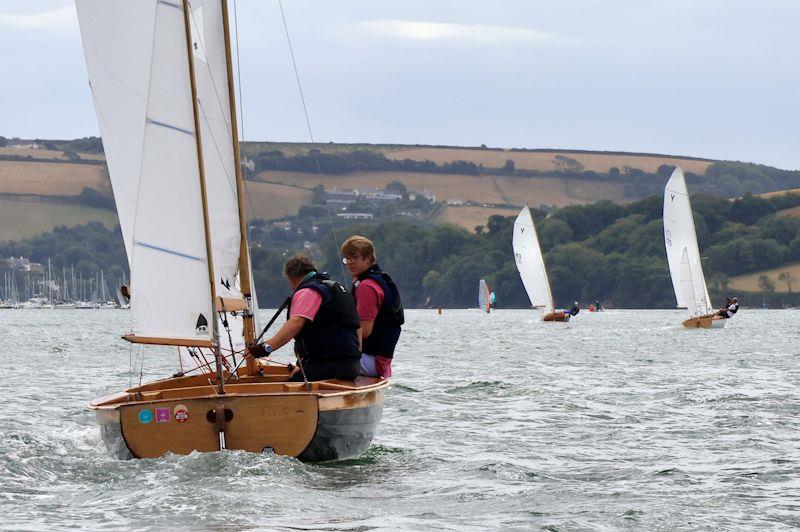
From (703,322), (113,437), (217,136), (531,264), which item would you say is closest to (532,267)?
(531,264)

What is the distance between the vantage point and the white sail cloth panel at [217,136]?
51.9 feet

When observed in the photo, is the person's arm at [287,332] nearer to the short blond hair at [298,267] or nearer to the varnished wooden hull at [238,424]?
the varnished wooden hull at [238,424]

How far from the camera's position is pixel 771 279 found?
14825 cm

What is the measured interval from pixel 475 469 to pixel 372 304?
5.83ft

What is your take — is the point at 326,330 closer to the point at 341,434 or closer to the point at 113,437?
the point at 341,434

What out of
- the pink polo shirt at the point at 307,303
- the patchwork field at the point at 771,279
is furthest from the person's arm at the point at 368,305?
the patchwork field at the point at 771,279

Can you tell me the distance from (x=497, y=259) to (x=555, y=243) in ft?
23.2

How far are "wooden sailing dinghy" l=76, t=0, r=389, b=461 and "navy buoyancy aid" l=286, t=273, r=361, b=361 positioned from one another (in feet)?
0.97

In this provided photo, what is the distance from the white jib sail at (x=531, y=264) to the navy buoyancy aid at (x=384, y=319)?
68.1m

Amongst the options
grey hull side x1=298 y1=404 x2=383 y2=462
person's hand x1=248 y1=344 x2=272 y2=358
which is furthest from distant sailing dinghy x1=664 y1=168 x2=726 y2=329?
person's hand x1=248 y1=344 x2=272 y2=358

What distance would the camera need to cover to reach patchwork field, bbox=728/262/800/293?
485ft

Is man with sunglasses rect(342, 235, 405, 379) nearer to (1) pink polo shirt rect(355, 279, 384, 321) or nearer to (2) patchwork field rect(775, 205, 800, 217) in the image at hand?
(1) pink polo shirt rect(355, 279, 384, 321)

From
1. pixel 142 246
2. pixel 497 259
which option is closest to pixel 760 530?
pixel 142 246

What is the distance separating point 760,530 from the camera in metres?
10.7
